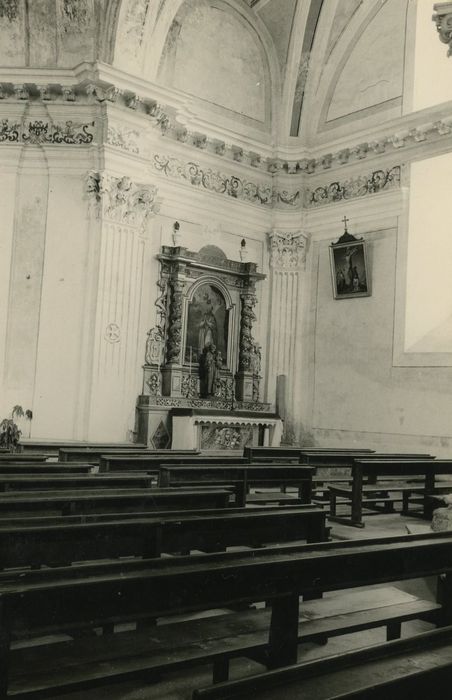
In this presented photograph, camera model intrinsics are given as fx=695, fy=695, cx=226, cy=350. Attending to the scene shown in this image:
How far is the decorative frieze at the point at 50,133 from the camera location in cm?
1152

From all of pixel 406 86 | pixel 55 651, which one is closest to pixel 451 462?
pixel 55 651

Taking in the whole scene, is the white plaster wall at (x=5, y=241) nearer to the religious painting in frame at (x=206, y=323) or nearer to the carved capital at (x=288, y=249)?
the religious painting in frame at (x=206, y=323)

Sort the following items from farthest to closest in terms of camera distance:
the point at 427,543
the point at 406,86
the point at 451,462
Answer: the point at 406,86 → the point at 451,462 → the point at 427,543

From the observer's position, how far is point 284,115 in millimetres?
14453

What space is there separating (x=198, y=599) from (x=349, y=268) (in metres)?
11.7

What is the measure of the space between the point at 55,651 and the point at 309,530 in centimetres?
164

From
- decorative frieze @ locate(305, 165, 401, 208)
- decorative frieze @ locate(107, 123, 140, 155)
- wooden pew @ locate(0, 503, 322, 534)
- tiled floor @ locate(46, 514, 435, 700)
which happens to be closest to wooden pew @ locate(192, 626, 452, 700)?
tiled floor @ locate(46, 514, 435, 700)

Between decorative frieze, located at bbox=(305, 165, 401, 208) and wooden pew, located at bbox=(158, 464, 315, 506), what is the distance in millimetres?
8384

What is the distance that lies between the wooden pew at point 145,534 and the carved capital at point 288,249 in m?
10.8

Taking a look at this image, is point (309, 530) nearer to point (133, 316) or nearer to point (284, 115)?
point (133, 316)

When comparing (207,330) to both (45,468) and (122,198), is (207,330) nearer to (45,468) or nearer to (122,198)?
(122,198)

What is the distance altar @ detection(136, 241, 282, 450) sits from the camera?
1190cm

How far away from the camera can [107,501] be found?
12.6 ft

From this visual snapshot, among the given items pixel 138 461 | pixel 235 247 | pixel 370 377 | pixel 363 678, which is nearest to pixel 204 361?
pixel 235 247
